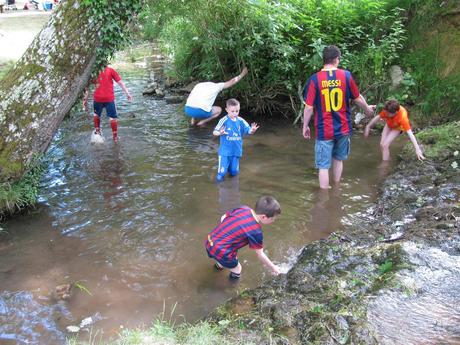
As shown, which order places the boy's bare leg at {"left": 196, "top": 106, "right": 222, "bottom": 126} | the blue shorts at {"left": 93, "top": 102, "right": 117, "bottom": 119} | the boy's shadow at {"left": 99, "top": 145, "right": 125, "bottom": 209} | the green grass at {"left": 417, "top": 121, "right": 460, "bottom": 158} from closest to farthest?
the boy's shadow at {"left": 99, "top": 145, "right": 125, "bottom": 209} → the green grass at {"left": 417, "top": 121, "right": 460, "bottom": 158} → the blue shorts at {"left": 93, "top": 102, "right": 117, "bottom": 119} → the boy's bare leg at {"left": 196, "top": 106, "right": 222, "bottom": 126}

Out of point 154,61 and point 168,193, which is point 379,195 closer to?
point 168,193

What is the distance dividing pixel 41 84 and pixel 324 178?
3879 millimetres

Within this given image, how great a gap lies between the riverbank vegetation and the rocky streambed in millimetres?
4119

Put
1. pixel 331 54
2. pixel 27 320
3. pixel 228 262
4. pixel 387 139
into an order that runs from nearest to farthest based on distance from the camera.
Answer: pixel 27 320 → pixel 228 262 → pixel 331 54 → pixel 387 139

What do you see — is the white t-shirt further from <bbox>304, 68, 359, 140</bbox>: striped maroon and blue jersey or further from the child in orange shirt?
<bbox>304, 68, 359, 140</bbox>: striped maroon and blue jersey

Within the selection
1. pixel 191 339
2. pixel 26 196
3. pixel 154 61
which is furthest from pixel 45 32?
pixel 154 61

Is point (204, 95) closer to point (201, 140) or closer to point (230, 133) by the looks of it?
point (201, 140)

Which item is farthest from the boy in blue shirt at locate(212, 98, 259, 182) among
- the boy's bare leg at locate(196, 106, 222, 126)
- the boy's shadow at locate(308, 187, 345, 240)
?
the boy's bare leg at locate(196, 106, 222, 126)

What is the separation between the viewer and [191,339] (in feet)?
9.25

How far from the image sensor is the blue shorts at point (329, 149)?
19.1 ft

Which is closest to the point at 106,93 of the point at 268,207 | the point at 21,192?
the point at 21,192

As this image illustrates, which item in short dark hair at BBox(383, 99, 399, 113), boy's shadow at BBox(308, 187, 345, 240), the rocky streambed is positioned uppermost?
short dark hair at BBox(383, 99, 399, 113)

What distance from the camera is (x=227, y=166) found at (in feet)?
21.3

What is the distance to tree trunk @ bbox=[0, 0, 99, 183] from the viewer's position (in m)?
5.19
